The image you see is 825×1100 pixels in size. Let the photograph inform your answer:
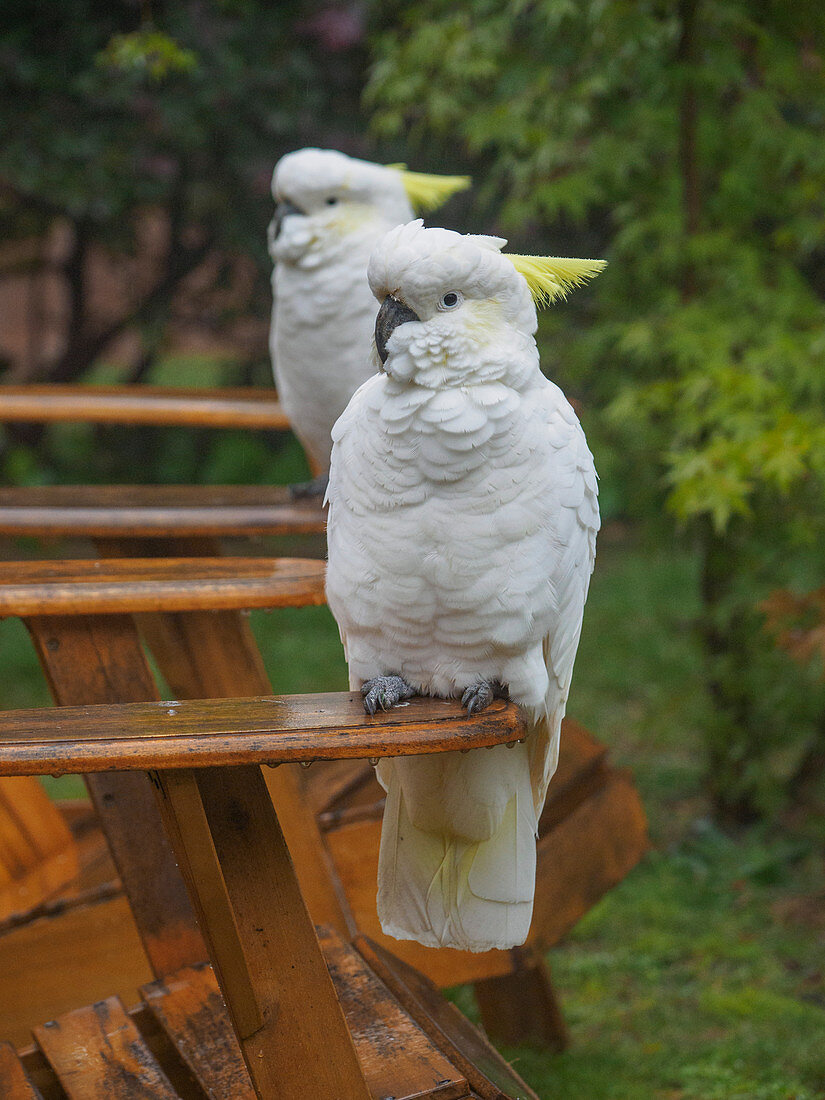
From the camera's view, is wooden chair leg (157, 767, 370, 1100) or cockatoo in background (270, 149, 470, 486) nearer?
wooden chair leg (157, 767, 370, 1100)

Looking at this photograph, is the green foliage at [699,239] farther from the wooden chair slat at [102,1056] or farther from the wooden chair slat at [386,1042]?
the wooden chair slat at [102,1056]

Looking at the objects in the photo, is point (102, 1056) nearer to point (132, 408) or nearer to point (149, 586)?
point (149, 586)

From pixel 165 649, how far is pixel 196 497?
1.05ft

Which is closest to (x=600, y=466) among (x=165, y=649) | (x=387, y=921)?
(x=165, y=649)

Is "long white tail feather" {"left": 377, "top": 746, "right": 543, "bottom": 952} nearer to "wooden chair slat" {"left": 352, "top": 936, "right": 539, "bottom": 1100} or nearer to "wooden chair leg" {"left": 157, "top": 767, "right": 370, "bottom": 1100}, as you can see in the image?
"wooden chair slat" {"left": 352, "top": 936, "right": 539, "bottom": 1100}

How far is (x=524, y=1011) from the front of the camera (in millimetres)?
2285

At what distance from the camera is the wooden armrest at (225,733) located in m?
1.01

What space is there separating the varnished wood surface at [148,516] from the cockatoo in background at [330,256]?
261 millimetres

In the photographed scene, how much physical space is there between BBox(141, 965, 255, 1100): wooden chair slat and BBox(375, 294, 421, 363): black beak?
35.8 inches

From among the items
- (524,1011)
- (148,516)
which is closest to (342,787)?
(524,1011)

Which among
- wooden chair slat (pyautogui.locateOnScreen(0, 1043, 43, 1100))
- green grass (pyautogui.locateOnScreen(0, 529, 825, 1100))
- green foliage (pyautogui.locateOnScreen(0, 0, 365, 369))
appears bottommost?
green grass (pyautogui.locateOnScreen(0, 529, 825, 1100))

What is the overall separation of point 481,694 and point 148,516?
0.74 m

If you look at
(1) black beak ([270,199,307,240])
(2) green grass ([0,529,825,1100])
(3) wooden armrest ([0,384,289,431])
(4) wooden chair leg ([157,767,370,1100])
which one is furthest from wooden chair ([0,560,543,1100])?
(2) green grass ([0,529,825,1100])

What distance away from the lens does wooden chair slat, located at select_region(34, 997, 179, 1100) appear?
1337mm
